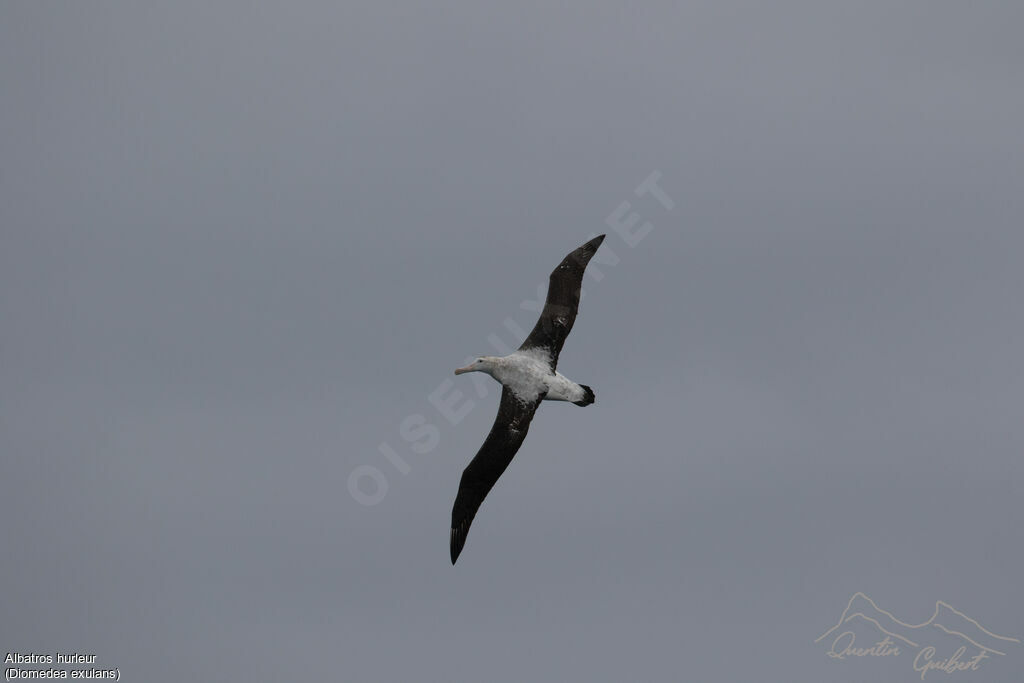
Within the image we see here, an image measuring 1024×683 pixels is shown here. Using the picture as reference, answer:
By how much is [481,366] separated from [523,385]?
5.68ft

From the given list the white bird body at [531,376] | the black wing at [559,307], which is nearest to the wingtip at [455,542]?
the white bird body at [531,376]

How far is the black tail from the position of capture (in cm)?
5028

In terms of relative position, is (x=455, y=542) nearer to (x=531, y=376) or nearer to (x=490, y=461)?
(x=490, y=461)

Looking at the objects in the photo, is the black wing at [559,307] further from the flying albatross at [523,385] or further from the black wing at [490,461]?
the black wing at [490,461]

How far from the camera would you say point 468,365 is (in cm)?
5084

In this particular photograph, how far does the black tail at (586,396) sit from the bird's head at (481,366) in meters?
3.27

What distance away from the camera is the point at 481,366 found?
50406 millimetres

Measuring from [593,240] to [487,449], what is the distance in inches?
359

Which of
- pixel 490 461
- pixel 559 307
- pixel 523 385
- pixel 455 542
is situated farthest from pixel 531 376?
pixel 455 542

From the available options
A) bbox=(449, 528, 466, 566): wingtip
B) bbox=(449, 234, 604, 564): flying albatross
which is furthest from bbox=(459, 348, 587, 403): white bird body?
bbox=(449, 528, 466, 566): wingtip

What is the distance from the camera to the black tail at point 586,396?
165 ft

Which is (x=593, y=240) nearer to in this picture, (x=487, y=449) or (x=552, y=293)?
(x=552, y=293)

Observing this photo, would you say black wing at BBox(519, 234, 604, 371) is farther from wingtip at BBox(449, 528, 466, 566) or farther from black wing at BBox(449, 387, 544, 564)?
wingtip at BBox(449, 528, 466, 566)

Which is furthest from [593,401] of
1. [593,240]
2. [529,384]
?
[593,240]
